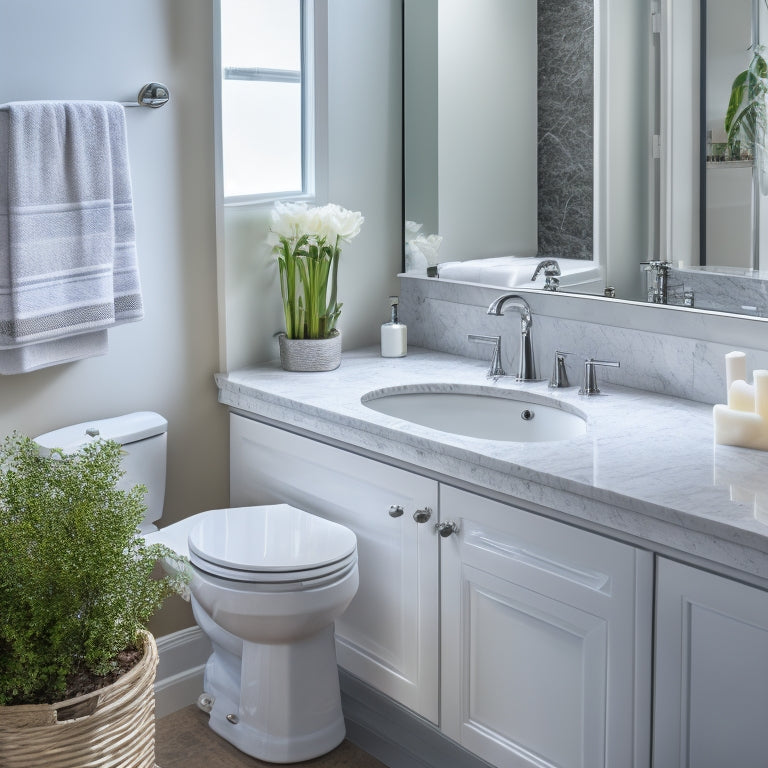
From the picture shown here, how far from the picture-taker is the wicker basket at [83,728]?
1.28 m

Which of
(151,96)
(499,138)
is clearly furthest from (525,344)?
(151,96)

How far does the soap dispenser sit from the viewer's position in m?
2.72

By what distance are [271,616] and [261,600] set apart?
0.04 m

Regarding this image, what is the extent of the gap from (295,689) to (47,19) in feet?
5.06

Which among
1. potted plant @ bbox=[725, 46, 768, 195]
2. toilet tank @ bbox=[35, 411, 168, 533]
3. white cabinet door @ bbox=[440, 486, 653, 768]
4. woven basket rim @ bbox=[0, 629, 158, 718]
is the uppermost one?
potted plant @ bbox=[725, 46, 768, 195]

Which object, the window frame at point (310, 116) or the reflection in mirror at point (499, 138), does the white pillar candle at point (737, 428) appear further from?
the window frame at point (310, 116)

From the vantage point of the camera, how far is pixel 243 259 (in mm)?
2604

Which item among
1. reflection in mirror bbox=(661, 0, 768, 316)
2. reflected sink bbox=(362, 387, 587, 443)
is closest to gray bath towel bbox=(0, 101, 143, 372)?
reflected sink bbox=(362, 387, 587, 443)

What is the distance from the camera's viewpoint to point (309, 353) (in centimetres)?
259

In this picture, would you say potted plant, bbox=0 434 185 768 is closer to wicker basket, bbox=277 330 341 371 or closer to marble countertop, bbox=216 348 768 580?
marble countertop, bbox=216 348 768 580

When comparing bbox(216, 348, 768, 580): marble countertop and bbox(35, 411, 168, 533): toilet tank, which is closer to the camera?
bbox(216, 348, 768, 580): marble countertop

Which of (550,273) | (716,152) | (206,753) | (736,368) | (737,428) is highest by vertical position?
(716,152)

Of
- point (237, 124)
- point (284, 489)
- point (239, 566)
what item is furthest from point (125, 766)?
point (237, 124)

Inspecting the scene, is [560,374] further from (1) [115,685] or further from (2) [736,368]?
(1) [115,685]
